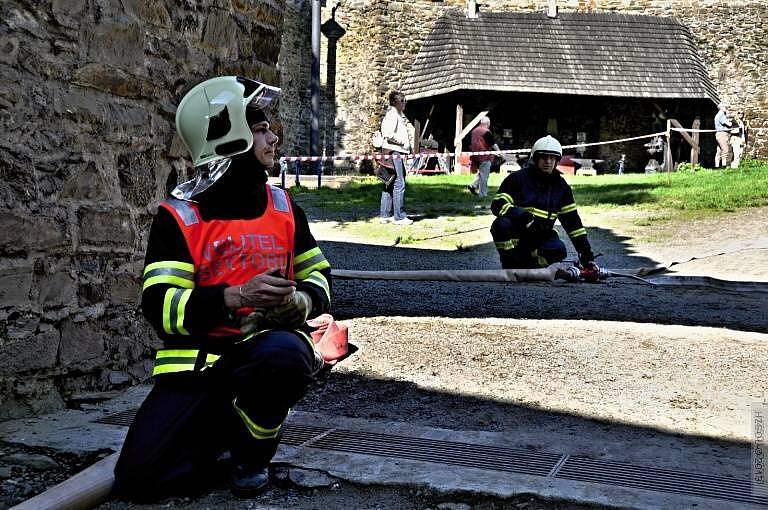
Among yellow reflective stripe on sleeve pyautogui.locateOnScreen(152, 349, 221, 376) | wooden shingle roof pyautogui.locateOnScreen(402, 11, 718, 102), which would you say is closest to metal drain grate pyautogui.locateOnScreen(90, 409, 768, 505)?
yellow reflective stripe on sleeve pyautogui.locateOnScreen(152, 349, 221, 376)

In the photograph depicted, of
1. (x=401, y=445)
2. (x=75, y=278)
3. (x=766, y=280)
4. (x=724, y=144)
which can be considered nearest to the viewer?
(x=401, y=445)

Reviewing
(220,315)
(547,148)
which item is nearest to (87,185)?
(220,315)

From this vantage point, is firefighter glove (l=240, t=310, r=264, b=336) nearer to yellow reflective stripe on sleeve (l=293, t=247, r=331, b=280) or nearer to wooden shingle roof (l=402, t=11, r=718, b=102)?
yellow reflective stripe on sleeve (l=293, t=247, r=331, b=280)

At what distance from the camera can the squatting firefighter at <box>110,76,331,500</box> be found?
310 cm

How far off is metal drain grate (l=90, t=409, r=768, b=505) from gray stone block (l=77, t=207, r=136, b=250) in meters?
0.89

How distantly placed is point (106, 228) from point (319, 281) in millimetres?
1550

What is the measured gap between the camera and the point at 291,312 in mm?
3207

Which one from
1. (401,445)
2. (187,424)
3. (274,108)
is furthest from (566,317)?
(187,424)

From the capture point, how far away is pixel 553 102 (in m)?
30.4

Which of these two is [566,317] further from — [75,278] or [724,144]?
[724,144]

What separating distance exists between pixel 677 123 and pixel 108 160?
88.2 feet

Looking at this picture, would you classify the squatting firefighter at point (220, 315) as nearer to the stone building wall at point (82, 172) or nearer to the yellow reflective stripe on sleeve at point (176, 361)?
the yellow reflective stripe on sleeve at point (176, 361)

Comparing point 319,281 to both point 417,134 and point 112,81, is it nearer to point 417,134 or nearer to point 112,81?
point 112,81

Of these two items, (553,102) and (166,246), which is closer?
(166,246)
